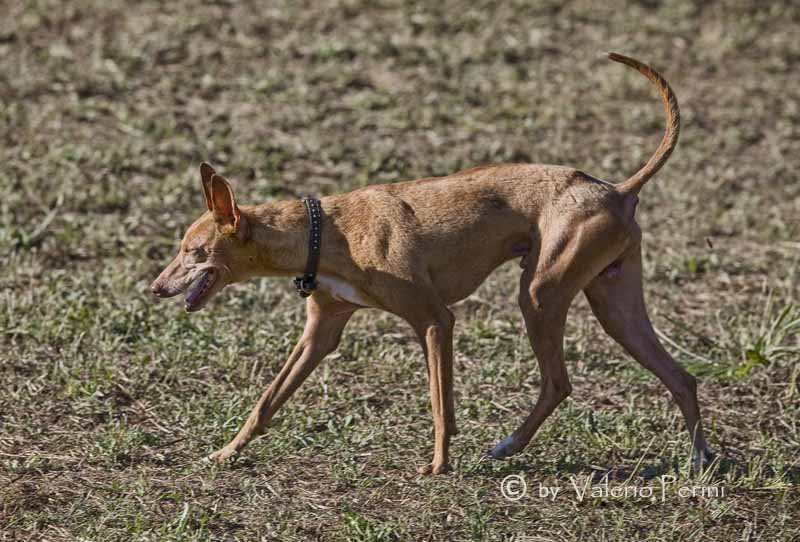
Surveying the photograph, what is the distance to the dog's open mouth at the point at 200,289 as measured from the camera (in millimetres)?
6398

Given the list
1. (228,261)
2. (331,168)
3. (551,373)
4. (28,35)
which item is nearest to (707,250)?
(331,168)

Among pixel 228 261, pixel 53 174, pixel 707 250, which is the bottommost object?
pixel 707 250

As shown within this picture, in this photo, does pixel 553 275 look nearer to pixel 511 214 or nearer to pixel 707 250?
pixel 511 214

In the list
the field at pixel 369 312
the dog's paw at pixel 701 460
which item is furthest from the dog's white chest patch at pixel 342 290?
the dog's paw at pixel 701 460

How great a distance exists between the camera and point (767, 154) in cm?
1205

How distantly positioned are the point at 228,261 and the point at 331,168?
459 cm

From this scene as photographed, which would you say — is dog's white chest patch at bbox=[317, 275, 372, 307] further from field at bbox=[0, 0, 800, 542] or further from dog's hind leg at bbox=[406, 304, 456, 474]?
field at bbox=[0, 0, 800, 542]

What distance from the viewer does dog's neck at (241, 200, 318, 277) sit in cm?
641

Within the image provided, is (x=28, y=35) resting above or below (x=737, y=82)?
above

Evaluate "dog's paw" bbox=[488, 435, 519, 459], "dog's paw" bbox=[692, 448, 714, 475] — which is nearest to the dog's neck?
"dog's paw" bbox=[488, 435, 519, 459]

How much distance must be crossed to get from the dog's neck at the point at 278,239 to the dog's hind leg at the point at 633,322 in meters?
1.54

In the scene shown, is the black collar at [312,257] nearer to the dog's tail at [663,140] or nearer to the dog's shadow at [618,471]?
the dog's shadow at [618,471]

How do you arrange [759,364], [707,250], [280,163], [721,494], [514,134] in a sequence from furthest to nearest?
[514,134] → [280,163] → [707,250] → [759,364] → [721,494]

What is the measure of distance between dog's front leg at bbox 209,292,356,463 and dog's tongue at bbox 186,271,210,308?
59 cm
